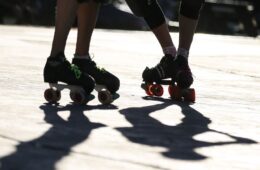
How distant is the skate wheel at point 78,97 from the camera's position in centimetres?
406

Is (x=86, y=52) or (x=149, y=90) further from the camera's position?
(x=149, y=90)

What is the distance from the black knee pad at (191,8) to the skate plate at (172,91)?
45 centimetres

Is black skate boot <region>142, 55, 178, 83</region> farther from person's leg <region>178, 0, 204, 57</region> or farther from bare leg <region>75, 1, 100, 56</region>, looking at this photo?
bare leg <region>75, 1, 100, 56</region>

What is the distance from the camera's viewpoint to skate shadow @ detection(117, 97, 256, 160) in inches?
115

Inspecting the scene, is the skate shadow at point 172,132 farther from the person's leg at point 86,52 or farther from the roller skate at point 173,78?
the roller skate at point 173,78

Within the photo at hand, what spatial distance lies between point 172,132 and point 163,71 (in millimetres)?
1350

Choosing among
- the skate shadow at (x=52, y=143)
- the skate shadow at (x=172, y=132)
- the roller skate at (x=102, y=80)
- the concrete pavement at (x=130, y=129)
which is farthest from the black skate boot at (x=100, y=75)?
the skate shadow at (x=52, y=143)

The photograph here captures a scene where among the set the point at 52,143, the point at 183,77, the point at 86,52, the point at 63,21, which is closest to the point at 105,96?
the point at 86,52

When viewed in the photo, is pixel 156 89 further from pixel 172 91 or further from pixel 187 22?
pixel 187 22

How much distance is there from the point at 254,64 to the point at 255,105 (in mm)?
3621

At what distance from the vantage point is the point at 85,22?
Result: 4.34 m

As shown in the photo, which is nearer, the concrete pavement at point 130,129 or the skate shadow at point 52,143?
the skate shadow at point 52,143

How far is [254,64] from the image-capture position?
812cm

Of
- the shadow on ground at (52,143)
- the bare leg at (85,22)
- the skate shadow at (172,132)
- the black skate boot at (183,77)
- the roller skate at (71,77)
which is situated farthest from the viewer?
the black skate boot at (183,77)
